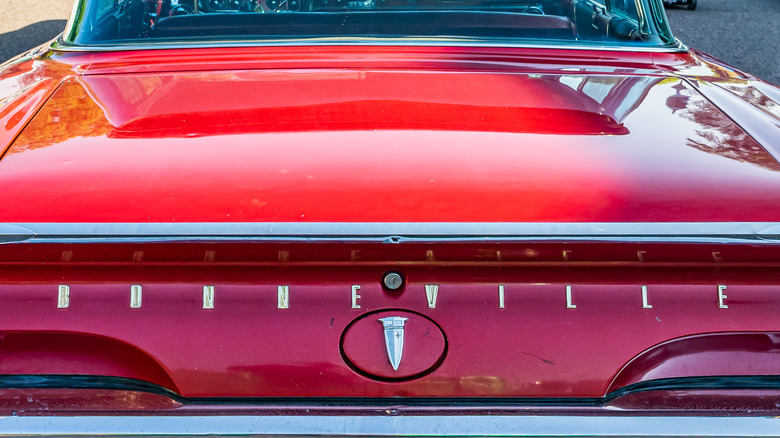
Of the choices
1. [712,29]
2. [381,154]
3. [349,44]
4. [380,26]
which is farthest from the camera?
[712,29]

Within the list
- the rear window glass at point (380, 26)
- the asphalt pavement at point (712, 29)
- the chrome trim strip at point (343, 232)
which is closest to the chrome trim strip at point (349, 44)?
the rear window glass at point (380, 26)

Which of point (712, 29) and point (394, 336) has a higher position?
point (712, 29)

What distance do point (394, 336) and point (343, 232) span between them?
0.19m

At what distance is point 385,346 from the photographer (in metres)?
1.26

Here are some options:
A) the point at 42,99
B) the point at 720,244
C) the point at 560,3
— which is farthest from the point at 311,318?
the point at 560,3

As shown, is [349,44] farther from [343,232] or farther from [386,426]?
[386,426]

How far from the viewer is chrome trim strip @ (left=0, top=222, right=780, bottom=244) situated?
1197mm

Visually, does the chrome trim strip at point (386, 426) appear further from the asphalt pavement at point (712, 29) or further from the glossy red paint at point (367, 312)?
the asphalt pavement at point (712, 29)

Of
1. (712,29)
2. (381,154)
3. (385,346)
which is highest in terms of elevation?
(712,29)

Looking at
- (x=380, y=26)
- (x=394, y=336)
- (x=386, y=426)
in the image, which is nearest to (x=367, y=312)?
(x=394, y=336)

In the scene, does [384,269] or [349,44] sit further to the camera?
[349,44]

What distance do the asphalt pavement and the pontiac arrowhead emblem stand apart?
7.60 metres

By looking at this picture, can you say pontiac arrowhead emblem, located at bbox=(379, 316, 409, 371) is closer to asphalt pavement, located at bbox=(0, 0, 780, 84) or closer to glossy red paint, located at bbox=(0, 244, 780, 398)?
glossy red paint, located at bbox=(0, 244, 780, 398)

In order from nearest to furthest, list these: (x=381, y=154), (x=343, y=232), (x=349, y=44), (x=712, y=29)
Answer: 1. (x=343, y=232)
2. (x=381, y=154)
3. (x=349, y=44)
4. (x=712, y=29)
